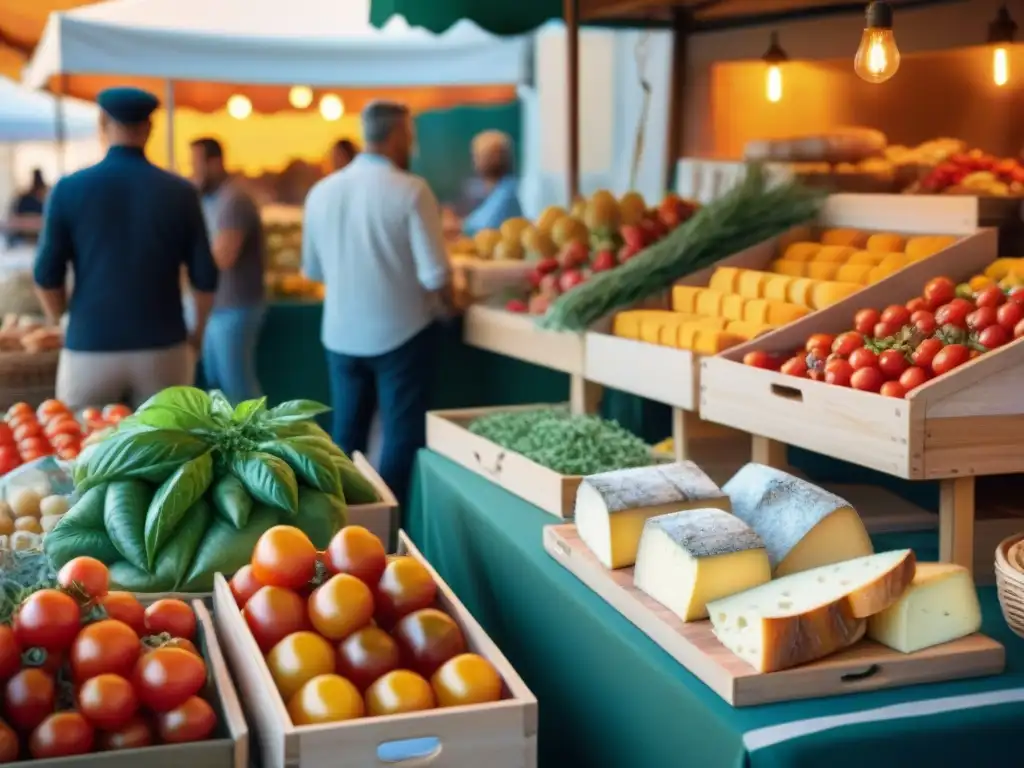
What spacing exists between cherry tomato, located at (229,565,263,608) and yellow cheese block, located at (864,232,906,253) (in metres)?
2.08

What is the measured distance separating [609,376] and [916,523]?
3.58ft

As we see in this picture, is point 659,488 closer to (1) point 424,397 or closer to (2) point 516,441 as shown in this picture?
(2) point 516,441

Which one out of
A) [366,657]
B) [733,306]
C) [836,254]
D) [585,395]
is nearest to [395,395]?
[585,395]

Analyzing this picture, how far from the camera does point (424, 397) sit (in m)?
4.98

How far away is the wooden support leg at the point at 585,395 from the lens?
3971 millimetres

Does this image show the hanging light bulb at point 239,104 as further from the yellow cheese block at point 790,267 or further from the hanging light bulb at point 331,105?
the yellow cheese block at point 790,267

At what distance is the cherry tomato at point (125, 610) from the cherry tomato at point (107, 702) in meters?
0.22

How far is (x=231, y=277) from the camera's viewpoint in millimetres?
5715

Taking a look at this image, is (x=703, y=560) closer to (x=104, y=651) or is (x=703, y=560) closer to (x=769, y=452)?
(x=104, y=651)

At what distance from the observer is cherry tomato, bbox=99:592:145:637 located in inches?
74.3

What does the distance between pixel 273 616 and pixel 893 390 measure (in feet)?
3.92

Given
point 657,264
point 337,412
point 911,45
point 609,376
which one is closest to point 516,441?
point 609,376

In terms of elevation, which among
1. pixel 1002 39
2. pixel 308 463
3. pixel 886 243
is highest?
pixel 1002 39

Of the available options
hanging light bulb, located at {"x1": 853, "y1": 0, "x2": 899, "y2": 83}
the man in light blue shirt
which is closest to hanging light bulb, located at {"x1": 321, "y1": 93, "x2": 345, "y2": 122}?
the man in light blue shirt
